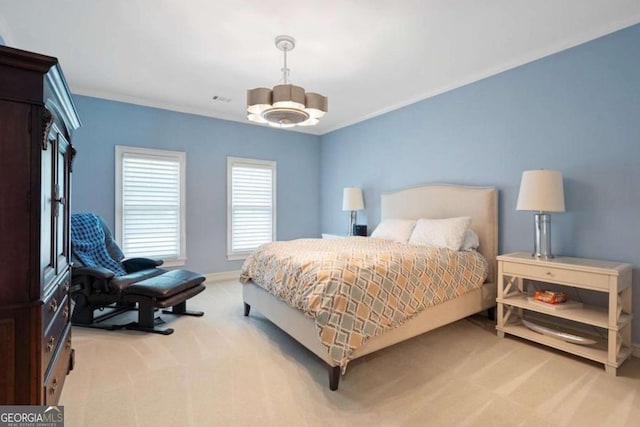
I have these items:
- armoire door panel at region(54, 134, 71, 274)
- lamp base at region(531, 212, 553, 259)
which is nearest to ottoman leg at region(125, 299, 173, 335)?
armoire door panel at region(54, 134, 71, 274)

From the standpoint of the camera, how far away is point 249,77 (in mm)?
3430

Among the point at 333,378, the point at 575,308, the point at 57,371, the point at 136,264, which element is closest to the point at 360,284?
the point at 333,378

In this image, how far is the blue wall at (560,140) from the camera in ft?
7.93

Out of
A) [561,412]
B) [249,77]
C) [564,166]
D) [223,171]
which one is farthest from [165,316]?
[564,166]

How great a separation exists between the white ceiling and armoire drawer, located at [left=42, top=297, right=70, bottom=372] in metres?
2.14

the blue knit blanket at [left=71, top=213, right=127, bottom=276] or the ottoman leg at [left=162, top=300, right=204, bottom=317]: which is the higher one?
the blue knit blanket at [left=71, top=213, right=127, bottom=276]

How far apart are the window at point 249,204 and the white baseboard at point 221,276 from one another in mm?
248

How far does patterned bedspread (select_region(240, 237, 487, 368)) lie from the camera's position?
1912mm

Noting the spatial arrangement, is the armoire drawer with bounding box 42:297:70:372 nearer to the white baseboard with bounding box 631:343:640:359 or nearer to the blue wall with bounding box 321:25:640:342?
the blue wall with bounding box 321:25:640:342

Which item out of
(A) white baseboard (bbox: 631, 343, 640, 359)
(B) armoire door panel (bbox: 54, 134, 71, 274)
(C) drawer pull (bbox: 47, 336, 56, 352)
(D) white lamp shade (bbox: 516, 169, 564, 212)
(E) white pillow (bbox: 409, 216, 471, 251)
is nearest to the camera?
(C) drawer pull (bbox: 47, 336, 56, 352)

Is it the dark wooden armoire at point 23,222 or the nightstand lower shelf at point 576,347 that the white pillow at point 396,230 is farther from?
the dark wooden armoire at point 23,222

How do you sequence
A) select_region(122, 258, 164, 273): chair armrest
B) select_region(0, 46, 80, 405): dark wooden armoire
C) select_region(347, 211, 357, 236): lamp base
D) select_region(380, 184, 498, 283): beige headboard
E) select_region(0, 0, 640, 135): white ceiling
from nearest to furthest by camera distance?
select_region(0, 46, 80, 405): dark wooden armoire
select_region(0, 0, 640, 135): white ceiling
select_region(380, 184, 498, 283): beige headboard
select_region(122, 258, 164, 273): chair armrest
select_region(347, 211, 357, 236): lamp base

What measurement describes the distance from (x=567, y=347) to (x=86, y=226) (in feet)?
15.2

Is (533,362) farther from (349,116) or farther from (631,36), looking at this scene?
(349,116)
